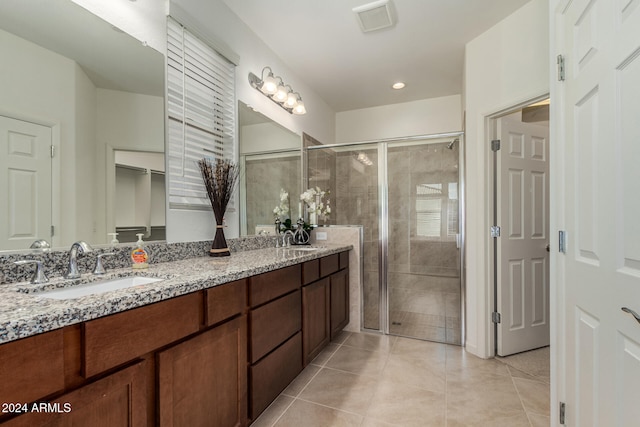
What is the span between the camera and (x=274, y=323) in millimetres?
1648

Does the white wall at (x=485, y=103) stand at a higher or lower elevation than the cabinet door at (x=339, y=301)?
higher

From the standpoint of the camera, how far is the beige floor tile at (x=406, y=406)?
5.41ft

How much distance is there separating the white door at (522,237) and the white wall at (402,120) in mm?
1269

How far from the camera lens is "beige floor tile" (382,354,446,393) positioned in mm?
2020

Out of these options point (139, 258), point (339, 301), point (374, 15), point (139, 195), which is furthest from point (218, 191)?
point (374, 15)

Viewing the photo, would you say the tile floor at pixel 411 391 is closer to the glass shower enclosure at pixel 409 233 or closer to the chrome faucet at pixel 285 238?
the glass shower enclosure at pixel 409 233

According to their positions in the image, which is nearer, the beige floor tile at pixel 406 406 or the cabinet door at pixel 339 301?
the beige floor tile at pixel 406 406

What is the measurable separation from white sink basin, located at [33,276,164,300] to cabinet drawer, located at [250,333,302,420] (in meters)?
0.69

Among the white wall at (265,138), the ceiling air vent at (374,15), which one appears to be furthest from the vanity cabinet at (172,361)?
the ceiling air vent at (374,15)

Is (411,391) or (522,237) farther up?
(522,237)

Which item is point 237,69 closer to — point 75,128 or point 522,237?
point 75,128

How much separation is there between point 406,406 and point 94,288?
178 cm

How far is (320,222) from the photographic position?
3246mm

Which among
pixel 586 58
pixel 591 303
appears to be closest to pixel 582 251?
pixel 591 303
